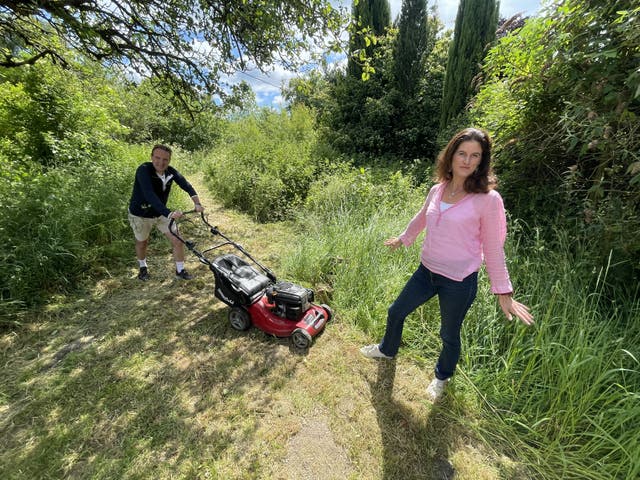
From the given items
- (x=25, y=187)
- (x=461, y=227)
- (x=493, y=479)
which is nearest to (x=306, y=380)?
(x=493, y=479)

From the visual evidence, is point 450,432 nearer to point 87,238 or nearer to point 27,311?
point 27,311

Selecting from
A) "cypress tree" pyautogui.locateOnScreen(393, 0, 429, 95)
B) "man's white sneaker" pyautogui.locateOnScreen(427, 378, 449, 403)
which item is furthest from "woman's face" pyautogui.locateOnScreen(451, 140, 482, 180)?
"cypress tree" pyautogui.locateOnScreen(393, 0, 429, 95)

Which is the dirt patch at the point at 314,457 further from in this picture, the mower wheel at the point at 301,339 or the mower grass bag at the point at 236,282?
the mower grass bag at the point at 236,282

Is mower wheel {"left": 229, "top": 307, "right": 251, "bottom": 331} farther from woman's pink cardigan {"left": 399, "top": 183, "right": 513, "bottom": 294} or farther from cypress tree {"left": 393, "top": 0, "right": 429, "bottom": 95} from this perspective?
cypress tree {"left": 393, "top": 0, "right": 429, "bottom": 95}

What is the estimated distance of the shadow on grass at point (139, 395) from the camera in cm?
192


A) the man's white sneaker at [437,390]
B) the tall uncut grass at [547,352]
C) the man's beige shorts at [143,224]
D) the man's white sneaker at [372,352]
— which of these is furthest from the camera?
the man's beige shorts at [143,224]

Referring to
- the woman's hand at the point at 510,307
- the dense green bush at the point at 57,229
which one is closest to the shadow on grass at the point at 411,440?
the woman's hand at the point at 510,307

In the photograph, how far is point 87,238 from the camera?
429 cm

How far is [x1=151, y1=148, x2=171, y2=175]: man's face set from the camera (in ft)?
11.3

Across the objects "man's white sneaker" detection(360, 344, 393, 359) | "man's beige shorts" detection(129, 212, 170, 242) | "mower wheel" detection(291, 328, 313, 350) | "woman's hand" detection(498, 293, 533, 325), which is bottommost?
"man's white sneaker" detection(360, 344, 393, 359)

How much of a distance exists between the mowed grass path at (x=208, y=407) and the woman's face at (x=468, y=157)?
1.77 metres

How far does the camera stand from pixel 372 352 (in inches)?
105

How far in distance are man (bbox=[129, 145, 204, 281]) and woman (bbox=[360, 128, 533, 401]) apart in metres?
2.58

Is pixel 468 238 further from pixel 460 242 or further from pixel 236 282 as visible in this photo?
pixel 236 282
